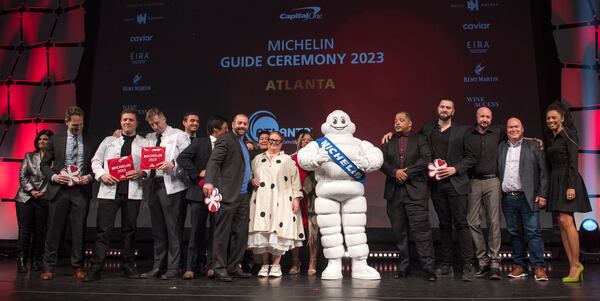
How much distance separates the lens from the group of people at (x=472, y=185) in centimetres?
491

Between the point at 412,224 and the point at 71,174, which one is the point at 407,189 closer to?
the point at 412,224

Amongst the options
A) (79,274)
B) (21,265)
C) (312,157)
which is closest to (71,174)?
(79,274)

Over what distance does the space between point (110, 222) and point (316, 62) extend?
3229mm

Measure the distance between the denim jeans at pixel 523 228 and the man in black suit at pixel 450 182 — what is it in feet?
1.43

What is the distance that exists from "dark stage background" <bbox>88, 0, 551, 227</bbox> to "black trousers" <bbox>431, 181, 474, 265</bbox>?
1.47 metres

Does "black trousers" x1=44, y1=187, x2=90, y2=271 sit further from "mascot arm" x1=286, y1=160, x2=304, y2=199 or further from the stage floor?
"mascot arm" x1=286, y1=160, x2=304, y2=199

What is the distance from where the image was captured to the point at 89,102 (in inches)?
285

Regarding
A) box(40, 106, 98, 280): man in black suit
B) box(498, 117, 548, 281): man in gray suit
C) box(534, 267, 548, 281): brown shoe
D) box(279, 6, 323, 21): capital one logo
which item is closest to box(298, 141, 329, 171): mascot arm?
box(498, 117, 548, 281): man in gray suit

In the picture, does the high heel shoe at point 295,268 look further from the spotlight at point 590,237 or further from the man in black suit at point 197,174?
the spotlight at point 590,237

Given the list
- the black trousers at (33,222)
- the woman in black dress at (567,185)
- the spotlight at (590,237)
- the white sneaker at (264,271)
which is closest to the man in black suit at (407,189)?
the woman in black dress at (567,185)

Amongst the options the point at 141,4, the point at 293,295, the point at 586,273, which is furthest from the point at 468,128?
the point at 141,4

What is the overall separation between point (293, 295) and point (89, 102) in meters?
4.63

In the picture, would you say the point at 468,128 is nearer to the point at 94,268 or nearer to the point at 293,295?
the point at 293,295

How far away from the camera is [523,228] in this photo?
508 cm
